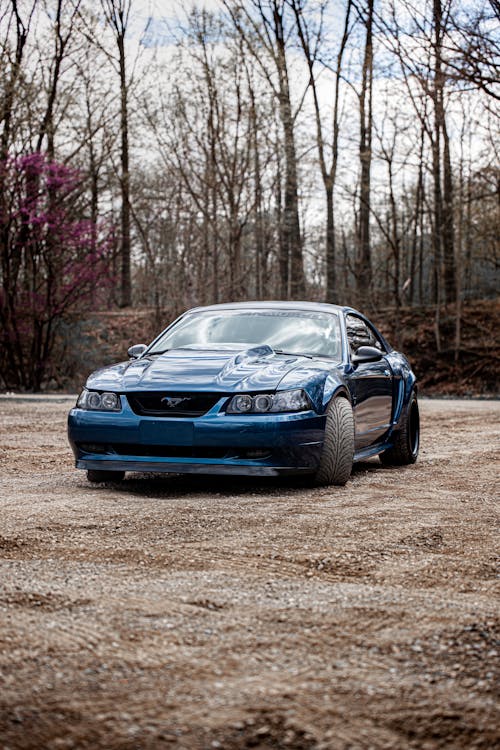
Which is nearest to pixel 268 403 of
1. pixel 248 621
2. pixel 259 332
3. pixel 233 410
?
pixel 233 410

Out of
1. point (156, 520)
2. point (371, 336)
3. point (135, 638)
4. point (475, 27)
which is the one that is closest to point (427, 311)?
point (475, 27)

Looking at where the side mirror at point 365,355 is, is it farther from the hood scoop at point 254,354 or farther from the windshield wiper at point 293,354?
the hood scoop at point 254,354

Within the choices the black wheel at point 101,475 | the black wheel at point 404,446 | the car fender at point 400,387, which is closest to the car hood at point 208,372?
the black wheel at point 101,475

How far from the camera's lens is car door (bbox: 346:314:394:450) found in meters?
7.42

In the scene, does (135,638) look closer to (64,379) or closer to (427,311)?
(64,379)

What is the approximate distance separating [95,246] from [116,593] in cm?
1818

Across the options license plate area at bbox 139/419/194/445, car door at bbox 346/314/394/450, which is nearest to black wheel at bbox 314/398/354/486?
car door at bbox 346/314/394/450

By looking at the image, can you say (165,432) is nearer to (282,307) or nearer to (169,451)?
(169,451)

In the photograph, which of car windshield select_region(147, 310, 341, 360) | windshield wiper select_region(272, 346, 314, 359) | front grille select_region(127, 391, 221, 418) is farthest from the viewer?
car windshield select_region(147, 310, 341, 360)

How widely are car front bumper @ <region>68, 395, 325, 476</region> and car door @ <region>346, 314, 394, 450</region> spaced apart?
36.2 inches

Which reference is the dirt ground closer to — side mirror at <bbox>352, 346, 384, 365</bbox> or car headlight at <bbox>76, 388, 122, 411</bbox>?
car headlight at <bbox>76, 388, 122, 411</bbox>

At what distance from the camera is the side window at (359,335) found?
8.04m

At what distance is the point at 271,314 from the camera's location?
26.2 ft

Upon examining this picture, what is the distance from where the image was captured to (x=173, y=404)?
21.2 ft
